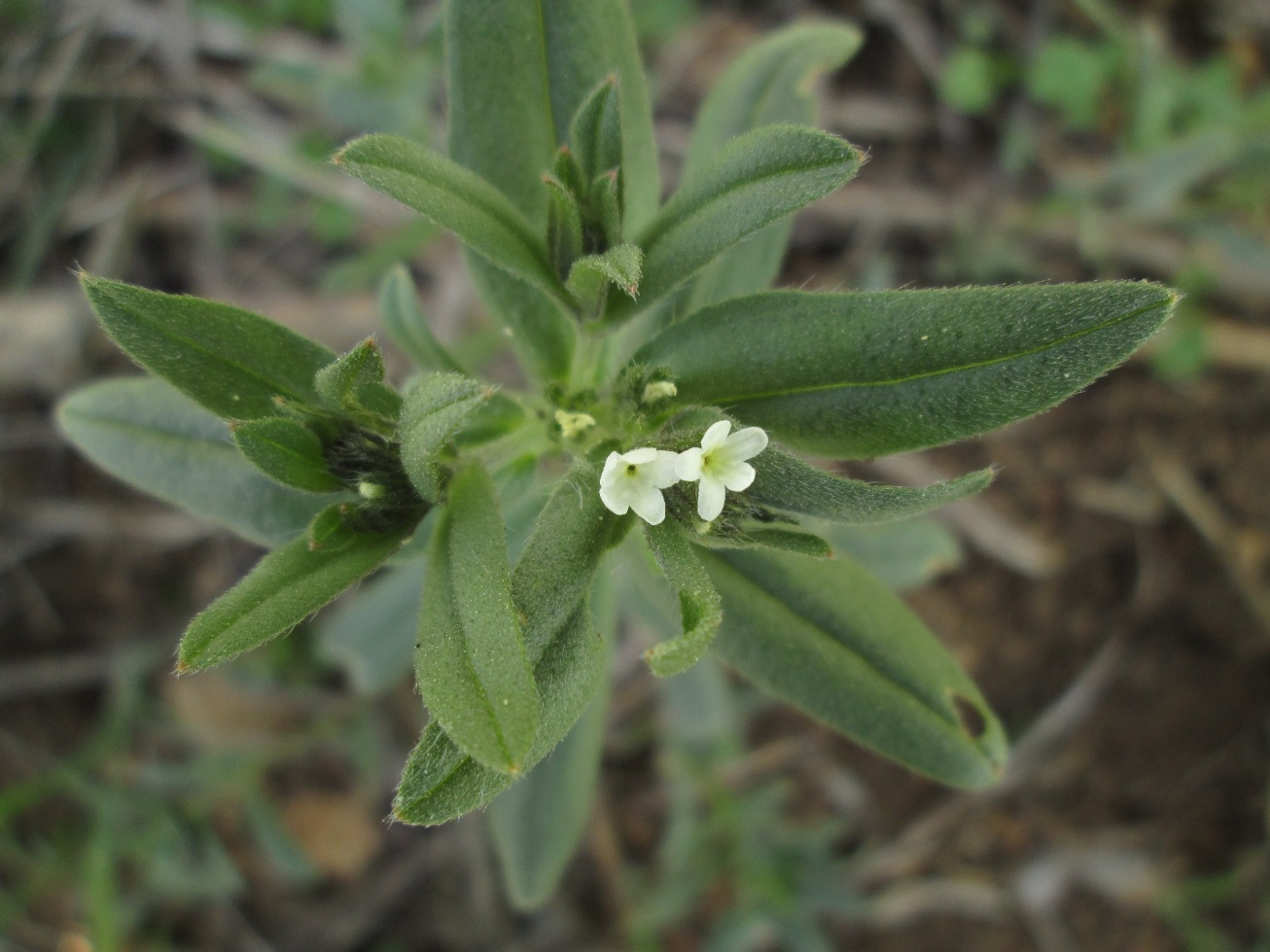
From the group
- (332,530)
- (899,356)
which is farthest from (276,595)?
(899,356)

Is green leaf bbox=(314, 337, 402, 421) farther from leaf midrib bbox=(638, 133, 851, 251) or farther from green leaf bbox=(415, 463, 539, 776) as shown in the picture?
leaf midrib bbox=(638, 133, 851, 251)

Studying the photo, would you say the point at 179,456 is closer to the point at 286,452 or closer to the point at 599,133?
the point at 286,452

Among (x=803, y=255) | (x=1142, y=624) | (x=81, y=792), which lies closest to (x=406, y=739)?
(x=81, y=792)

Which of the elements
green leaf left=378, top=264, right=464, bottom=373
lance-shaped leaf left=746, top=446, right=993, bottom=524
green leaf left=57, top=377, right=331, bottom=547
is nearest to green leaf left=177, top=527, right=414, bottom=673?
green leaf left=57, top=377, right=331, bottom=547

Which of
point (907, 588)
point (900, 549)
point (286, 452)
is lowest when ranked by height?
point (907, 588)

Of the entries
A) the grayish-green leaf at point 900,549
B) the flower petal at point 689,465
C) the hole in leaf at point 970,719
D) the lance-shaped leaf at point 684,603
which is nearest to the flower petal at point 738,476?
the flower petal at point 689,465

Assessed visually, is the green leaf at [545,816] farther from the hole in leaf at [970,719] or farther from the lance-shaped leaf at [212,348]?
the lance-shaped leaf at [212,348]
